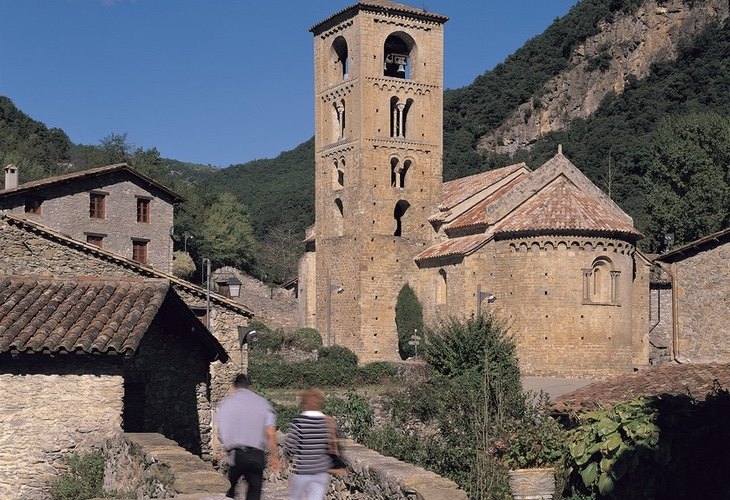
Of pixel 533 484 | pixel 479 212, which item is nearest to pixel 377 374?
pixel 479 212

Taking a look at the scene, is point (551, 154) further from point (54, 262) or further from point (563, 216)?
point (54, 262)

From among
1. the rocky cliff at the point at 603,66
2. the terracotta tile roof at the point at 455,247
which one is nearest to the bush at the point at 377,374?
the terracotta tile roof at the point at 455,247

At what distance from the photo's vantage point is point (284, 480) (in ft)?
48.2

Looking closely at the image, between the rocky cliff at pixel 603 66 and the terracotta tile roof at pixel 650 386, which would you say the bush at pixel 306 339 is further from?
the rocky cliff at pixel 603 66

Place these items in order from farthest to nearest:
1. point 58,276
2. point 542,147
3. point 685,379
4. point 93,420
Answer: point 542,147 → point 58,276 → point 685,379 → point 93,420

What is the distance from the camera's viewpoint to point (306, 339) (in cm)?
4759

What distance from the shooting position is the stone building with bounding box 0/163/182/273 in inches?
1626

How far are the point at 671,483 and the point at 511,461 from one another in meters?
2.16

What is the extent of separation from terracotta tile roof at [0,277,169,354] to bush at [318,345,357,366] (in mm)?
26807

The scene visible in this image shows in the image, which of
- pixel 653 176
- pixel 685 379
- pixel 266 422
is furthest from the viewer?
pixel 653 176

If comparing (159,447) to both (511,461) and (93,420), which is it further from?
(511,461)

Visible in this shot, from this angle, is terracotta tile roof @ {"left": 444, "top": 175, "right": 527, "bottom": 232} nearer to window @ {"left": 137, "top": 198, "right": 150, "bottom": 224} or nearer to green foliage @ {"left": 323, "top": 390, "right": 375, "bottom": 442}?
window @ {"left": 137, "top": 198, "right": 150, "bottom": 224}

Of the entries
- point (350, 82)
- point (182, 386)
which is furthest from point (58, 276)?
point (350, 82)

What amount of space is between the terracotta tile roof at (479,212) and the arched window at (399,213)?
2.74m
